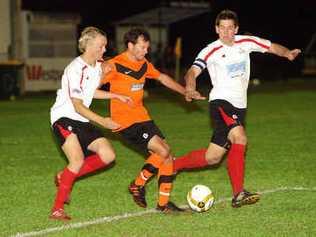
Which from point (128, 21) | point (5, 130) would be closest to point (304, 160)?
point (5, 130)

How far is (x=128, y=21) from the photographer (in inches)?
1519

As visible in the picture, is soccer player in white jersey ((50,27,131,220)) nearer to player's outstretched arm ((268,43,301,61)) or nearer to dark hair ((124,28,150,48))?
dark hair ((124,28,150,48))

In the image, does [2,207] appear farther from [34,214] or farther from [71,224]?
[71,224]

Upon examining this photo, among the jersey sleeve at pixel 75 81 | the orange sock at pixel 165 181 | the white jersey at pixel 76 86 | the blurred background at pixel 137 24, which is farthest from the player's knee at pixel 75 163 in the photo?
the blurred background at pixel 137 24

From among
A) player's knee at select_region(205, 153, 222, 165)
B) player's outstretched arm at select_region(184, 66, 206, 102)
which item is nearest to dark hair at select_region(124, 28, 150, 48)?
player's outstretched arm at select_region(184, 66, 206, 102)

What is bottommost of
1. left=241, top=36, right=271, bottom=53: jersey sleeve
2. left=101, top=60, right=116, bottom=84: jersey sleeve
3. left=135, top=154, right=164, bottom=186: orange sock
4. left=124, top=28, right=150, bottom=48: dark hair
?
left=135, top=154, right=164, bottom=186: orange sock

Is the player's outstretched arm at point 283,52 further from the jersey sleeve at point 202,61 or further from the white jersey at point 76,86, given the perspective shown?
the white jersey at point 76,86

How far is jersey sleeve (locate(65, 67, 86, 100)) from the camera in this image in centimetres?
788

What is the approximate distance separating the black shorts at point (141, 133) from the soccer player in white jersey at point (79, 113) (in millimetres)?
470

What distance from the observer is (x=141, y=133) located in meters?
8.69

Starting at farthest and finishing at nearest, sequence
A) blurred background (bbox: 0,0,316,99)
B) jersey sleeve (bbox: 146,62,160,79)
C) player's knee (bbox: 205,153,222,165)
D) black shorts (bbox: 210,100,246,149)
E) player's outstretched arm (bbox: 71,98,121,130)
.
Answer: blurred background (bbox: 0,0,316,99) → player's knee (bbox: 205,153,222,165) → black shorts (bbox: 210,100,246,149) → jersey sleeve (bbox: 146,62,160,79) → player's outstretched arm (bbox: 71,98,121,130)

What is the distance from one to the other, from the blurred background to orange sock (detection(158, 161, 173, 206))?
66.8 ft

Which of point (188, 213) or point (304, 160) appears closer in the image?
point (188, 213)

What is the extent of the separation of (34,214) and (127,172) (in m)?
2.99
